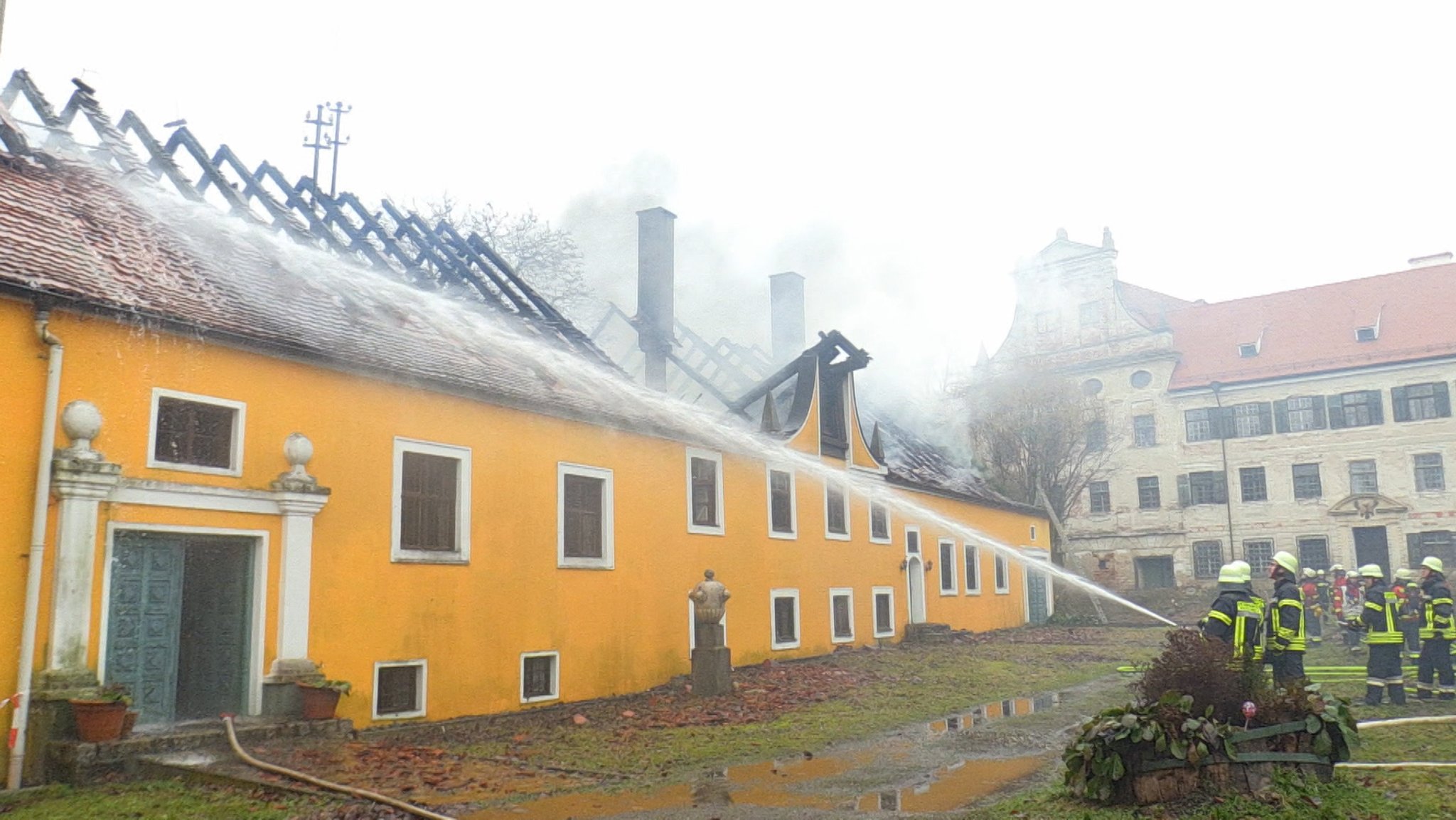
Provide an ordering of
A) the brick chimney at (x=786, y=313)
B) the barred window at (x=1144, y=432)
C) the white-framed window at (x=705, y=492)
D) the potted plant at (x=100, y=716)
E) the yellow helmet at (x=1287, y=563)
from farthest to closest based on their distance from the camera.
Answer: the barred window at (x=1144, y=432) → the brick chimney at (x=786, y=313) → the white-framed window at (x=705, y=492) → the yellow helmet at (x=1287, y=563) → the potted plant at (x=100, y=716)

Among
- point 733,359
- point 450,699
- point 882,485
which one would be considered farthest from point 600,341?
point 450,699

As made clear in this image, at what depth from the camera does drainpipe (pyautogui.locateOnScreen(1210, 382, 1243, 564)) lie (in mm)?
49062

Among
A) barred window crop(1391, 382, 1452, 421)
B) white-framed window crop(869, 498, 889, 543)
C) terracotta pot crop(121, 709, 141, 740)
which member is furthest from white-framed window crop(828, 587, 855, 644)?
barred window crop(1391, 382, 1452, 421)

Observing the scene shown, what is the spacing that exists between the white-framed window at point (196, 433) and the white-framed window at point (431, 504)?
2275 mm

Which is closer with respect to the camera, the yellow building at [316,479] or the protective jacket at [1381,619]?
the yellow building at [316,479]

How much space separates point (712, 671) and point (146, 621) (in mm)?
8219

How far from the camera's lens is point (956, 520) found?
1262 inches

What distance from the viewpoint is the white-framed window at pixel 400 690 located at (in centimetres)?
1330

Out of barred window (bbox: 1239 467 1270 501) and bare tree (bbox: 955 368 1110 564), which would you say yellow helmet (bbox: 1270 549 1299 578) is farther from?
barred window (bbox: 1239 467 1270 501)

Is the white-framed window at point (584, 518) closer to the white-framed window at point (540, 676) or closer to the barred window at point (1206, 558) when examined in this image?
the white-framed window at point (540, 676)

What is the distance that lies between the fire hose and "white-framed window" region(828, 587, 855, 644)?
15300 mm

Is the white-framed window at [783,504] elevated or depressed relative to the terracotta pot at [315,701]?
elevated

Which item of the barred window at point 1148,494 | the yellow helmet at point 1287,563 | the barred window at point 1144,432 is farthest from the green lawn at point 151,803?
the barred window at point 1144,432

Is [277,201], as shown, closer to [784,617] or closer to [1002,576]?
[784,617]
